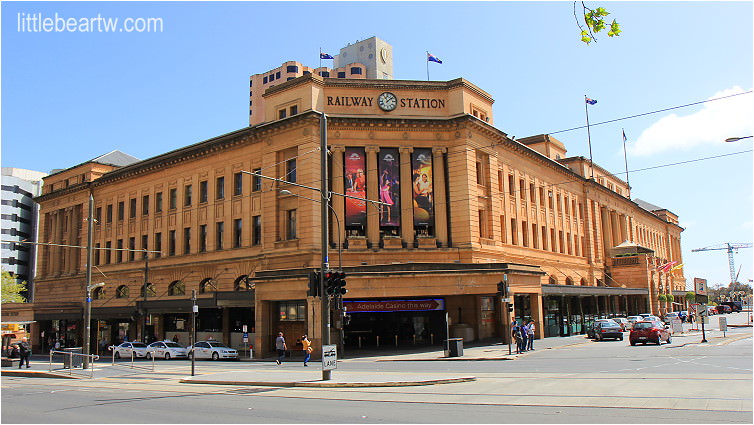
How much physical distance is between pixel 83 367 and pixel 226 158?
2151 centimetres

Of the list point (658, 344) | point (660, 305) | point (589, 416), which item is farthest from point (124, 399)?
point (660, 305)

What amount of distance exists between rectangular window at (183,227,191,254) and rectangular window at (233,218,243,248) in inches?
243

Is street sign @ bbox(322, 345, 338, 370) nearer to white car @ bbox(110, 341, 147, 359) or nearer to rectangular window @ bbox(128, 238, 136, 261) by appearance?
white car @ bbox(110, 341, 147, 359)

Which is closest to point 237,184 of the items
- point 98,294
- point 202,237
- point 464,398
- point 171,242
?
point 202,237

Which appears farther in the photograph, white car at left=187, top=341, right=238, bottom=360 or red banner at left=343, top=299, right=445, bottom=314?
white car at left=187, top=341, right=238, bottom=360

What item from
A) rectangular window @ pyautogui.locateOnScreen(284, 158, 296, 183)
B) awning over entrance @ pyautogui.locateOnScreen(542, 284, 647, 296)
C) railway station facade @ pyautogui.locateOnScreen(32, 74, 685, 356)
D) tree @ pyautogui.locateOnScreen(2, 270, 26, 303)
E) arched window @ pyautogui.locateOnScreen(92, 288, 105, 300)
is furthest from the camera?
tree @ pyautogui.locateOnScreen(2, 270, 26, 303)

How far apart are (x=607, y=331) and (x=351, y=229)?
1922 centimetres

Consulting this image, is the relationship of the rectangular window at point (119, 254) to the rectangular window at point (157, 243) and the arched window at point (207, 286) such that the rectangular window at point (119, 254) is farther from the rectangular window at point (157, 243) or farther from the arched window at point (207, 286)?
the arched window at point (207, 286)

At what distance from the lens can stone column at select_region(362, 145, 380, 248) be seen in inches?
1629

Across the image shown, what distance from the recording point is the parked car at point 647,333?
34938mm

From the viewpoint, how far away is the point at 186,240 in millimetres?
50938

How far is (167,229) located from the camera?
5231 cm

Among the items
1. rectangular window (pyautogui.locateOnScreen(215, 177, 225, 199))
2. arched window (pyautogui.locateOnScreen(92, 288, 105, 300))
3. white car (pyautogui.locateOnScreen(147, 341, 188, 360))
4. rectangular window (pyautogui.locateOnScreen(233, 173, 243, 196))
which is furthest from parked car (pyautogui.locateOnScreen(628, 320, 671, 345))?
arched window (pyautogui.locateOnScreen(92, 288, 105, 300))

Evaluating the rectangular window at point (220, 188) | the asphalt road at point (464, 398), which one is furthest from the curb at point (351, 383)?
the rectangular window at point (220, 188)
